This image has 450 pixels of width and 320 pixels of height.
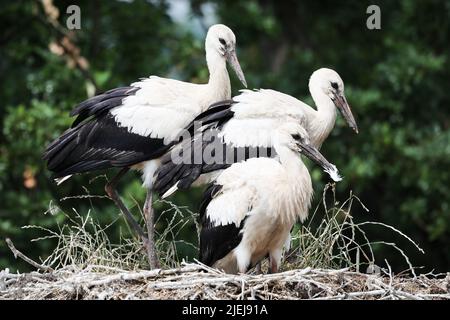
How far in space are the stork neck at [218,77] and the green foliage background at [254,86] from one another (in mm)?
2989

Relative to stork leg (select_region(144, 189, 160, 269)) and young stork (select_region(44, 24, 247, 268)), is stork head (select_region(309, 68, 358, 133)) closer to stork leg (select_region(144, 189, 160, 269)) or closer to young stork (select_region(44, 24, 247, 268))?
young stork (select_region(44, 24, 247, 268))

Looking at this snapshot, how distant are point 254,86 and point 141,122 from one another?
204 inches

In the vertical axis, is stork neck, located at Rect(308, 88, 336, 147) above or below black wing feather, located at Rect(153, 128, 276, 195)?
above

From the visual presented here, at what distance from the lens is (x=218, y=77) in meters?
8.68

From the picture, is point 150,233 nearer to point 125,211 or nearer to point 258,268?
point 125,211

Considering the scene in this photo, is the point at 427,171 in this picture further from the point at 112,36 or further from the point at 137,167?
the point at 137,167

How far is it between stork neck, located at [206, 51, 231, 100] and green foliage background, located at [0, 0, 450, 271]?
2989 millimetres

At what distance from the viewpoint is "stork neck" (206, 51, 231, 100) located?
8.66 meters

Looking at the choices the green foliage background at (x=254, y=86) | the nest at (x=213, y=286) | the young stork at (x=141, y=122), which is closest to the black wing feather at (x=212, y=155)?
the young stork at (x=141, y=122)

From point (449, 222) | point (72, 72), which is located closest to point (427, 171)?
point (449, 222)

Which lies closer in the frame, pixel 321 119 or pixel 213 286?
pixel 213 286

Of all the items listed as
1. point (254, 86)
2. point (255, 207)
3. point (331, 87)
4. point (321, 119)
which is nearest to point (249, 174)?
point (255, 207)

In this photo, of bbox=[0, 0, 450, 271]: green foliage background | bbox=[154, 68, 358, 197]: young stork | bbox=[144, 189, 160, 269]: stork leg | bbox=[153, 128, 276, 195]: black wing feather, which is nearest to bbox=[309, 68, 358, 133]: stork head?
bbox=[154, 68, 358, 197]: young stork

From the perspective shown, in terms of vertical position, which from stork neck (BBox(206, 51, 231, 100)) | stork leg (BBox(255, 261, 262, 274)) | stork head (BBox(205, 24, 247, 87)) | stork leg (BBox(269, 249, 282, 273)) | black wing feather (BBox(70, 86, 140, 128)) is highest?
stork head (BBox(205, 24, 247, 87))
